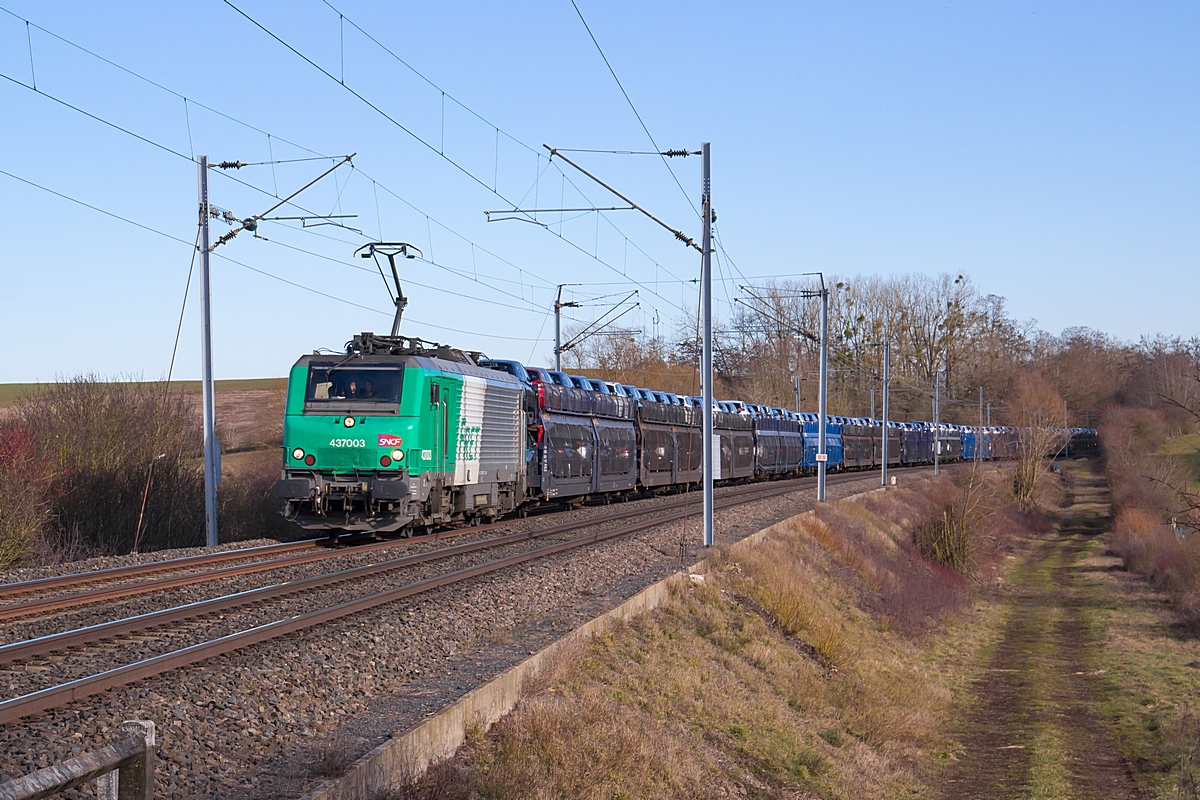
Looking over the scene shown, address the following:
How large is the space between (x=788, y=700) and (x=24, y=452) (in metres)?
14.4

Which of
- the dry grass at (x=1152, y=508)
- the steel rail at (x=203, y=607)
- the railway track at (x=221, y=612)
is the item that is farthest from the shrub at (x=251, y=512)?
the dry grass at (x=1152, y=508)

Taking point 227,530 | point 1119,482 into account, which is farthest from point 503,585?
point 1119,482

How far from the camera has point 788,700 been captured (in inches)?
581

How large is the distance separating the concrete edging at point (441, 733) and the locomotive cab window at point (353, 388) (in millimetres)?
7389

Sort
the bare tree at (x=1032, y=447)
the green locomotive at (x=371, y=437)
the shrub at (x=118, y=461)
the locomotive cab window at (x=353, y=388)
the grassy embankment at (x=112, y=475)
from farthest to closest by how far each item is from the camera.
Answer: the bare tree at (x=1032, y=447), the shrub at (x=118, y=461), the grassy embankment at (x=112, y=475), the locomotive cab window at (x=353, y=388), the green locomotive at (x=371, y=437)

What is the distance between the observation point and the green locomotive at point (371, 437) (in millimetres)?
17734

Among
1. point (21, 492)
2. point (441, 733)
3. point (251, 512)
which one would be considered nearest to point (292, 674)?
point (441, 733)

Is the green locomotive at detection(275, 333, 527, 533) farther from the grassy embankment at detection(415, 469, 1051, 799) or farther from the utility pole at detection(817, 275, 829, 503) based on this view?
the utility pole at detection(817, 275, 829, 503)

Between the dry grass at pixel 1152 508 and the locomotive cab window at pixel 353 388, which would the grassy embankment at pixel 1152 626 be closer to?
the dry grass at pixel 1152 508

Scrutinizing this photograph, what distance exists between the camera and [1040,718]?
20859 mm

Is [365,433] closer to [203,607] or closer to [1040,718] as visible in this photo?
[203,607]

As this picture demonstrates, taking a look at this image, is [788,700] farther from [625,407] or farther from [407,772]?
[625,407]

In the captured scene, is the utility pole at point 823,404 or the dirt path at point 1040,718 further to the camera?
the utility pole at point 823,404

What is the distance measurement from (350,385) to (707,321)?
636 centimetres
